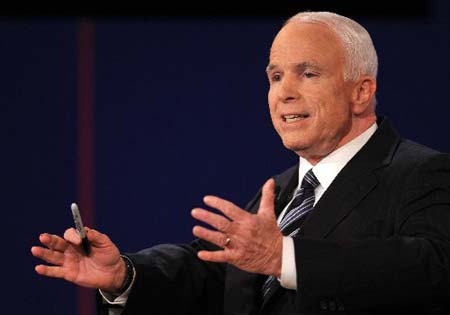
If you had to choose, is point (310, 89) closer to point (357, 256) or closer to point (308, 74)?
point (308, 74)

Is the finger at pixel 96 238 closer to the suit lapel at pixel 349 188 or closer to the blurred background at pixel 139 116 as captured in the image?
the suit lapel at pixel 349 188

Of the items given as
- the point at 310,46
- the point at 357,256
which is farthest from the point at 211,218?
the point at 310,46

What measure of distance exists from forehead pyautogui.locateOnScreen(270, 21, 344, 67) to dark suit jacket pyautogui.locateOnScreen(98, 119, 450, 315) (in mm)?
199

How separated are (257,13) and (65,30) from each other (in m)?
0.68

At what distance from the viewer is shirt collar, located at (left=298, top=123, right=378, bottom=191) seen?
80.9 inches

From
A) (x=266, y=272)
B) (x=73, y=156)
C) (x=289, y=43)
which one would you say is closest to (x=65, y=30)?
(x=73, y=156)

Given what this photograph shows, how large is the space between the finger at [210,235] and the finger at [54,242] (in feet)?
1.35

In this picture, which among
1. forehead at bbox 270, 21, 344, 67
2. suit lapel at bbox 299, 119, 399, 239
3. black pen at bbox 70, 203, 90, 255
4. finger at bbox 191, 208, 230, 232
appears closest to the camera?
finger at bbox 191, 208, 230, 232

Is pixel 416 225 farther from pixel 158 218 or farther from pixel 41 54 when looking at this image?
pixel 41 54

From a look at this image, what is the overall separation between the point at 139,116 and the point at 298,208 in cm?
130

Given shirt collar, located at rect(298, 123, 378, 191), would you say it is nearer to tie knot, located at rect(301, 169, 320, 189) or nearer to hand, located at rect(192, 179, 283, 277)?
tie knot, located at rect(301, 169, 320, 189)

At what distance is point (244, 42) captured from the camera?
3.25 metres

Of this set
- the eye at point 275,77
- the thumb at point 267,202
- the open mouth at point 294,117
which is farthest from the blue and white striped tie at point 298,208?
the thumb at point 267,202

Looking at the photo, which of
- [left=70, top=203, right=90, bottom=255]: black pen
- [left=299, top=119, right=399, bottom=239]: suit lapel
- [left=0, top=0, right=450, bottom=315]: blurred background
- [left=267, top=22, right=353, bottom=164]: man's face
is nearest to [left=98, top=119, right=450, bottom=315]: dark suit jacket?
[left=299, top=119, right=399, bottom=239]: suit lapel
